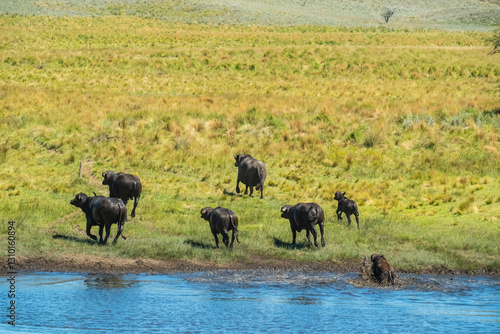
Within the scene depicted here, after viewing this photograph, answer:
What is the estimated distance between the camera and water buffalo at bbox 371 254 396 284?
16.5 metres

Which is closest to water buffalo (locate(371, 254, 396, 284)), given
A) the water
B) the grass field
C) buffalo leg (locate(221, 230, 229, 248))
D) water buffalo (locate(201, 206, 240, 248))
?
the water

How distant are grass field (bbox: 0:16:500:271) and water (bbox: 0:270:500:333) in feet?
6.23

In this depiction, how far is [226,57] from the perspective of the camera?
2689 inches

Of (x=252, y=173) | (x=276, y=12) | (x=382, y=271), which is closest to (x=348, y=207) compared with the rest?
(x=252, y=173)

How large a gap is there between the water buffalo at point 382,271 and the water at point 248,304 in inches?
12.5

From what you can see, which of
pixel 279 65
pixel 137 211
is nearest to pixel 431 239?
pixel 137 211

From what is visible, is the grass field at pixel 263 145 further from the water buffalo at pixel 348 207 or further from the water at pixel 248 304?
the water at pixel 248 304

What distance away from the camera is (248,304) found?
14.8 meters

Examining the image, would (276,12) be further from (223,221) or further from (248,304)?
(248,304)

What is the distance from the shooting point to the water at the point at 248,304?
1332cm

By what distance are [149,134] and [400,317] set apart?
25.2m

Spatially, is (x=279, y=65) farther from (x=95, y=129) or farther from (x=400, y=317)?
(x=400, y=317)

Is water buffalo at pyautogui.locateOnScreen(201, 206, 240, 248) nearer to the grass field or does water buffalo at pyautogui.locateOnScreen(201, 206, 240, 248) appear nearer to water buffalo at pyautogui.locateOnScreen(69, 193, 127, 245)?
the grass field

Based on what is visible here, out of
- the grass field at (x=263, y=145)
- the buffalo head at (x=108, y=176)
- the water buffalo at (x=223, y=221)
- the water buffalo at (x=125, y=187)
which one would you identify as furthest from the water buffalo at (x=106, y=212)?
the buffalo head at (x=108, y=176)
